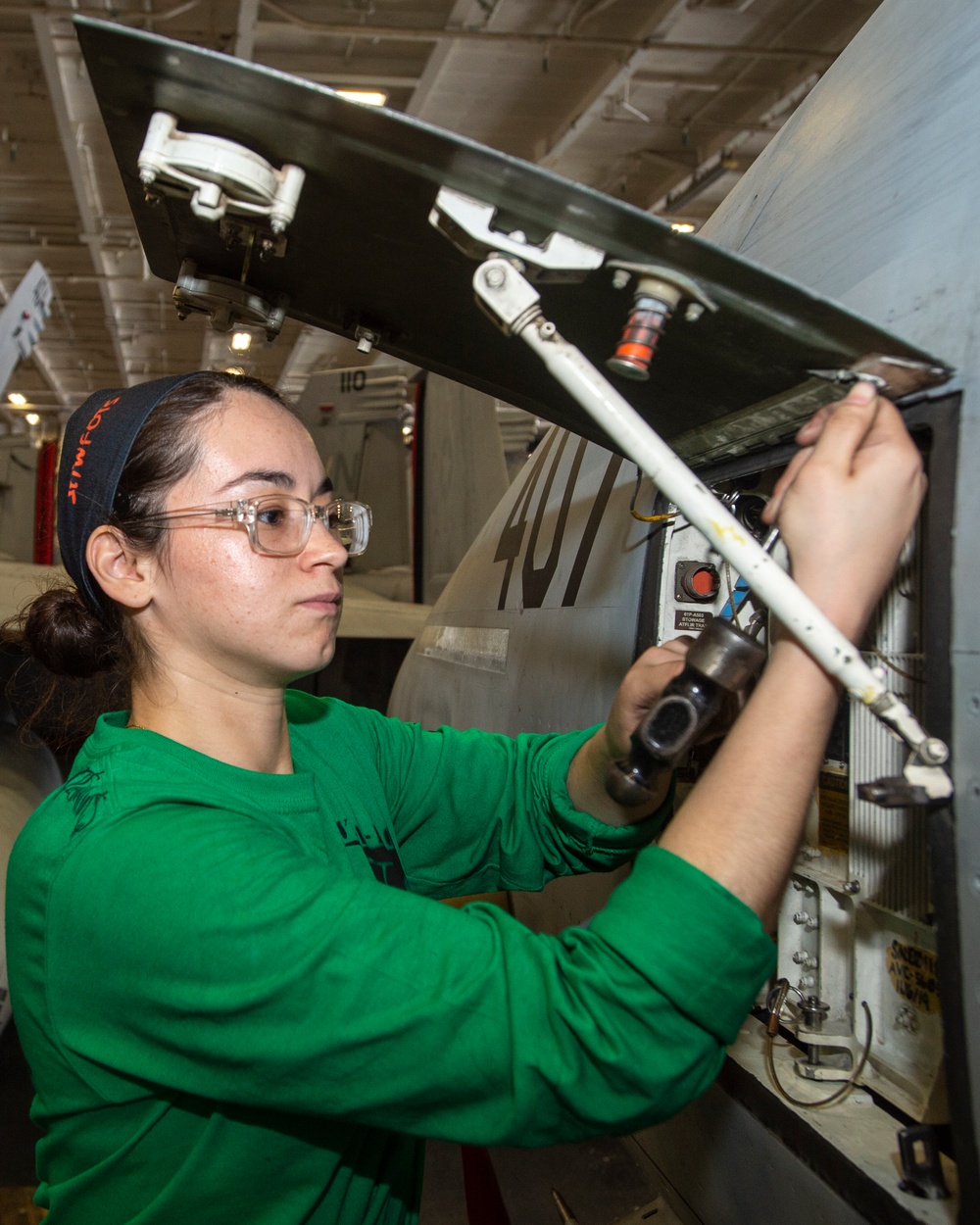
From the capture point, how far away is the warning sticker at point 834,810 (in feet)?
4.09

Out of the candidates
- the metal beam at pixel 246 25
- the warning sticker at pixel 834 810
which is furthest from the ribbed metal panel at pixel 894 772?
the metal beam at pixel 246 25

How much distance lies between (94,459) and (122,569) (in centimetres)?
16

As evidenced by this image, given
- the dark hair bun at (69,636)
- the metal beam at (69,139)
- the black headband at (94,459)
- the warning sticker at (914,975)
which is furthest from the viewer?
the metal beam at (69,139)

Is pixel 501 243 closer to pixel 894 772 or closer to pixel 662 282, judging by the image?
pixel 662 282

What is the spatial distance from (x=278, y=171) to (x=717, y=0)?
7.28m

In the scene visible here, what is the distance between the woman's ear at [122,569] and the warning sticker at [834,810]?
3.22 ft

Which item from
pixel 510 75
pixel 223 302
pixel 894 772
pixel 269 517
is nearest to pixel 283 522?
pixel 269 517

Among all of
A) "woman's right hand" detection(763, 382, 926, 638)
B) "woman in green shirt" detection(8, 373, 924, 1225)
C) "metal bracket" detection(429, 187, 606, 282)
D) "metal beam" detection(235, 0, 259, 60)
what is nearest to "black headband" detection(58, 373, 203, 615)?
"woman in green shirt" detection(8, 373, 924, 1225)

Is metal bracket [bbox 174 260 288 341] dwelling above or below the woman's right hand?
above

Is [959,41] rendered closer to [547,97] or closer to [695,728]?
[695,728]

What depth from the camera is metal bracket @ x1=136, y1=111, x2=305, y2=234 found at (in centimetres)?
89

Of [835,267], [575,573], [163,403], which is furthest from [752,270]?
[575,573]

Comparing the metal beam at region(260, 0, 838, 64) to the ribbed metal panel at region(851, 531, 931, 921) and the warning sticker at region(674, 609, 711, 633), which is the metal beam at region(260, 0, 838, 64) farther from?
the ribbed metal panel at region(851, 531, 931, 921)

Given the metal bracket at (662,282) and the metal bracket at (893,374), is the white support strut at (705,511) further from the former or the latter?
the metal bracket at (893,374)
